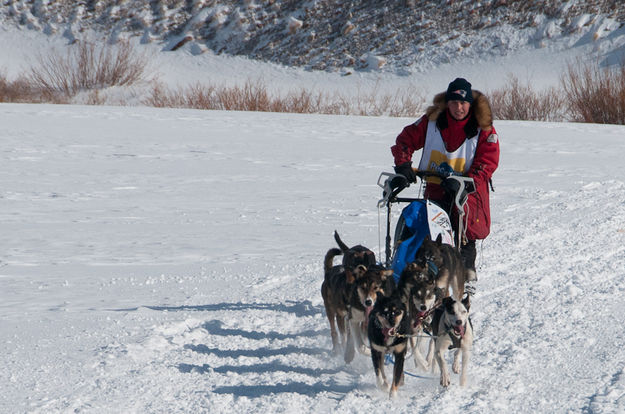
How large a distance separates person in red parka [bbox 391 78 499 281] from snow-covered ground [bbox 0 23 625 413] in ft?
2.46

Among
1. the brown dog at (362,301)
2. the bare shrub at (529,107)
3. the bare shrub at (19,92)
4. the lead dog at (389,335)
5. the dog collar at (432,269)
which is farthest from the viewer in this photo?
the bare shrub at (19,92)

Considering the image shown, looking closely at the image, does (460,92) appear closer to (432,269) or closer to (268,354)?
(432,269)

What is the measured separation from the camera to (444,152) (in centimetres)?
500

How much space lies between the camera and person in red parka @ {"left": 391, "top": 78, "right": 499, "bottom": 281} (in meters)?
4.85

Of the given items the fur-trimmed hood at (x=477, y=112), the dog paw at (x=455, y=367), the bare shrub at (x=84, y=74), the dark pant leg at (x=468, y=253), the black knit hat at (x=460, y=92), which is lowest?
the dog paw at (x=455, y=367)

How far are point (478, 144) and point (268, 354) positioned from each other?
1.86 metres

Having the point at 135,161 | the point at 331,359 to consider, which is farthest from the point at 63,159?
the point at 331,359

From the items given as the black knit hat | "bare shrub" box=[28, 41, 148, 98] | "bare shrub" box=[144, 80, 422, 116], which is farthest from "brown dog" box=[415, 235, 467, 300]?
"bare shrub" box=[28, 41, 148, 98]

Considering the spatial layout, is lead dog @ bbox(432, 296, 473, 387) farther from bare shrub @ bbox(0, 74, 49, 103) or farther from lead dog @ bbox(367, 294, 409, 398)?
bare shrub @ bbox(0, 74, 49, 103)

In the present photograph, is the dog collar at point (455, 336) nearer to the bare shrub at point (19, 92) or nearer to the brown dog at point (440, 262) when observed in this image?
the brown dog at point (440, 262)

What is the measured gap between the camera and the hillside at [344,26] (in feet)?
95.7

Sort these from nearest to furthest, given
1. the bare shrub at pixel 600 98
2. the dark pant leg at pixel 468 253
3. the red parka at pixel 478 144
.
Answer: the red parka at pixel 478 144, the dark pant leg at pixel 468 253, the bare shrub at pixel 600 98

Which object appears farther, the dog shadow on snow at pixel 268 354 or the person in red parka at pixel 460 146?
the person in red parka at pixel 460 146

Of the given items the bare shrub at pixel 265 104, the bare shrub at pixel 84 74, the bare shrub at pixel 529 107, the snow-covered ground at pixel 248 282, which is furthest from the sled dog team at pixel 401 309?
the bare shrub at pixel 84 74
